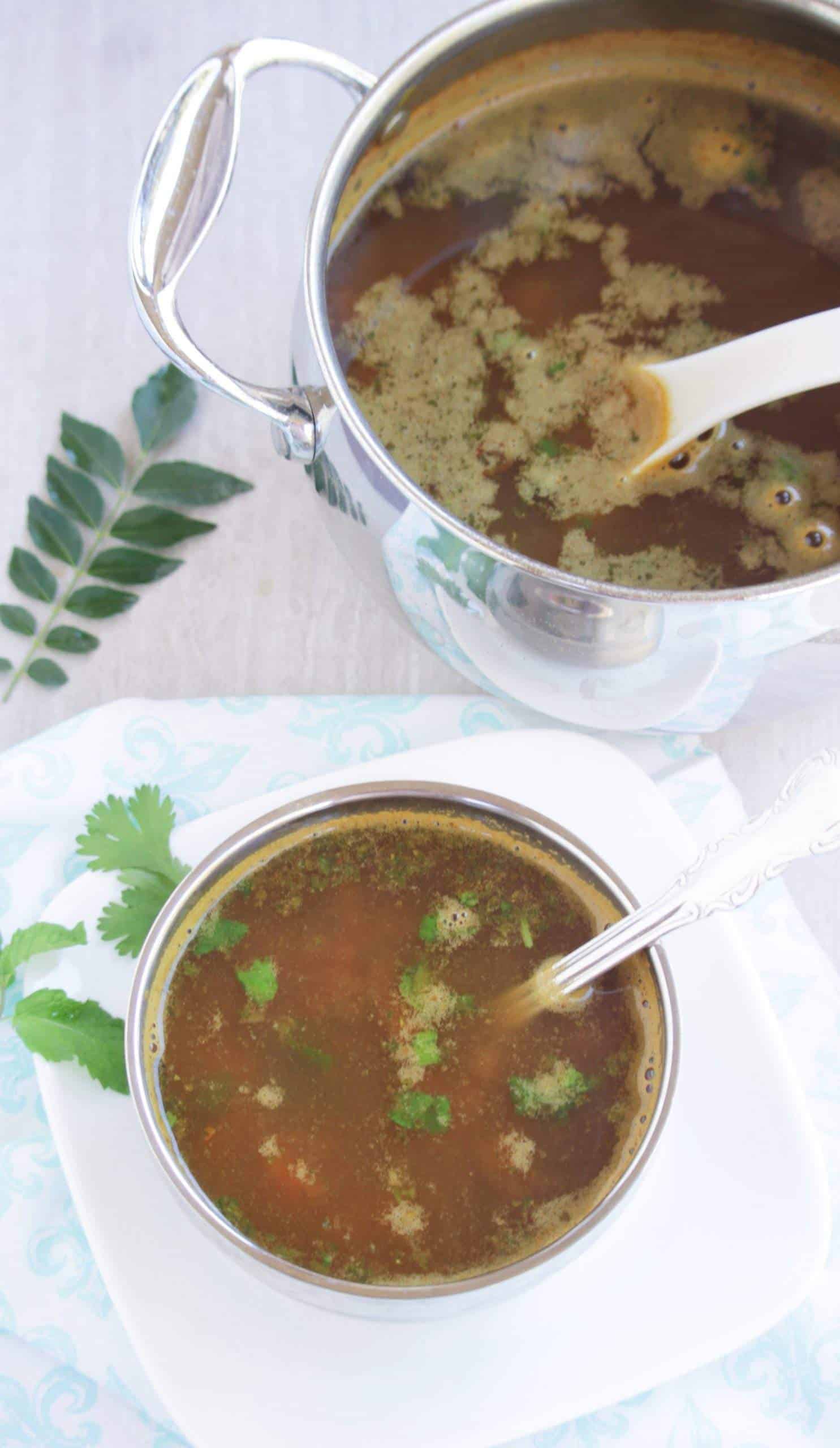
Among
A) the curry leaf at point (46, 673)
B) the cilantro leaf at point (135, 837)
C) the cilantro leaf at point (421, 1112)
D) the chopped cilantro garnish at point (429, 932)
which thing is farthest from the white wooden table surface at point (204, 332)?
the cilantro leaf at point (421, 1112)

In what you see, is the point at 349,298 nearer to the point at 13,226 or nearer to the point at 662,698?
the point at 662,698

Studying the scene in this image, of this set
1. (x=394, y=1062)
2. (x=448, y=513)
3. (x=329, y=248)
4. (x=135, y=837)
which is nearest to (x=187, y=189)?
(x=329, y=248)

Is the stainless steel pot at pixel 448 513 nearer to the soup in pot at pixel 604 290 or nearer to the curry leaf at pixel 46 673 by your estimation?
the soup in pot at pixel 604 290

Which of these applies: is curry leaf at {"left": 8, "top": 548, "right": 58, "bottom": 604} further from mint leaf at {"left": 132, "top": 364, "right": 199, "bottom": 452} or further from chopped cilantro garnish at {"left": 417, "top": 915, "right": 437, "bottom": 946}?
chopped cilantro garnish at {"left": 417, "top": 915, "right": 437, "bottom": 946}

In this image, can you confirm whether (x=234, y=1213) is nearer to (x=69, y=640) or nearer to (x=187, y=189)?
(x=69, y=640)

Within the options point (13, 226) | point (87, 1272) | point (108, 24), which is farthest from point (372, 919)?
point (108, 24)

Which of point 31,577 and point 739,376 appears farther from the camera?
point 31,577
